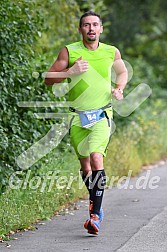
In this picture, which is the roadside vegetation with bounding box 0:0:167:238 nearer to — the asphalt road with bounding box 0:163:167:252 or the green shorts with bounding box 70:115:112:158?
the asphalt road with bounding box 0:163:167:252

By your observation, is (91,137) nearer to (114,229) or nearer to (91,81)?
(91,81)

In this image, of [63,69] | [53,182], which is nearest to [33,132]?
[53,182]

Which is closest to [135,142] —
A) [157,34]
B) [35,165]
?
[35,165]

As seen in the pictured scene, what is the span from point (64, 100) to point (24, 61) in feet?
4.39

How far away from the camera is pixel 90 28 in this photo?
7.86 metres

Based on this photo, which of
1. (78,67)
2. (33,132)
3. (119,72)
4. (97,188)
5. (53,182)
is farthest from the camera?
(33,132)

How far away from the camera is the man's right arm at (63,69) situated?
7.65 m

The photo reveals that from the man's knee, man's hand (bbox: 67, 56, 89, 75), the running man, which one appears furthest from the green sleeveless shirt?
the man's knee

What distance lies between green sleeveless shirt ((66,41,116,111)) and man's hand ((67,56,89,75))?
12 cm

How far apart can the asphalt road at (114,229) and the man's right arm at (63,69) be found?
5.23ft

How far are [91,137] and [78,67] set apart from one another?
0.76 m

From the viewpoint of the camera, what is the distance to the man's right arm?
7.65 m

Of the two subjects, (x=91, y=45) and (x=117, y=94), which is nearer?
(x=117, y=94)

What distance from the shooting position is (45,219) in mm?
8695
